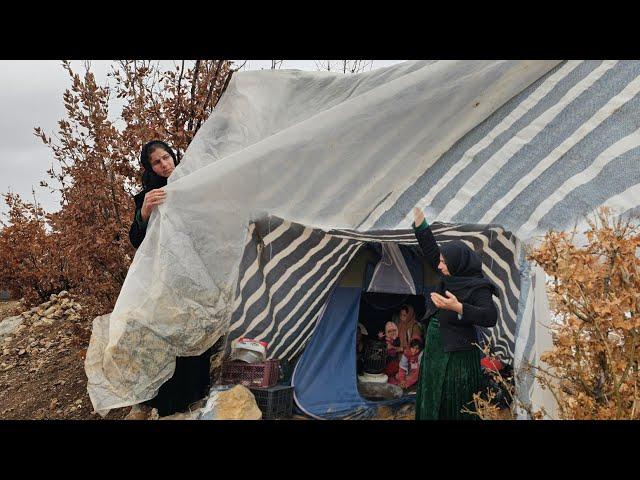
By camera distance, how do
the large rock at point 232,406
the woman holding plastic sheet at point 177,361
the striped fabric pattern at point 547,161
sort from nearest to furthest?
the striped fabric pattern at point 547,161 → the woman holding plastic sheet at point 177,361 → the large rock at point 232,406

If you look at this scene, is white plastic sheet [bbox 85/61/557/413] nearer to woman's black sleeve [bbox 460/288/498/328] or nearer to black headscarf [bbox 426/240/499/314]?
black headscarf [bbox 426/240/499/314]

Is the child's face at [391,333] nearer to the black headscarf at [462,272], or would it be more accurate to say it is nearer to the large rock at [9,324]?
the black headscarf at [462,272]

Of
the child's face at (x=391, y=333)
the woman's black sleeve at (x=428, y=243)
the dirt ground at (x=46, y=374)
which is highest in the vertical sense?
the woman's black sleeve at (x=428, y=243)

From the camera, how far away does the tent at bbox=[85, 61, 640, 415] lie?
279cm

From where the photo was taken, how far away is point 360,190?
316 cm

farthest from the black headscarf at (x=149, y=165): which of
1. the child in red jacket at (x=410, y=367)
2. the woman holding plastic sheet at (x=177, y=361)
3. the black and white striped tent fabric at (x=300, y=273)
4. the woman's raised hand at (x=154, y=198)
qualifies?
the child in red jacket at (x=410, y=367)

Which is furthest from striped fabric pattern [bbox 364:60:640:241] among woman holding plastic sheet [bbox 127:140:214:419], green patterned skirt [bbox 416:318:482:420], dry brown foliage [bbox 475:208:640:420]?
woman holding plastic sheet [bbox 127:140:214:419]

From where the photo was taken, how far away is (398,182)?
3.18m

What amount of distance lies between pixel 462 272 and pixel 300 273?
4.78 ft

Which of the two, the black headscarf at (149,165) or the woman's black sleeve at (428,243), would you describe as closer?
the woman's black sleeve at (428,243)

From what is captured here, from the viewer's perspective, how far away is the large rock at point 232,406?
3477 millimetres

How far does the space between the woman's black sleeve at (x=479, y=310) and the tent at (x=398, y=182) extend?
0.15 meters

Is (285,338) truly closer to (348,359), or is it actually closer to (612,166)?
(348,359)

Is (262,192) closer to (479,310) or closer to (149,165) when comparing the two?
A: (149,165)
